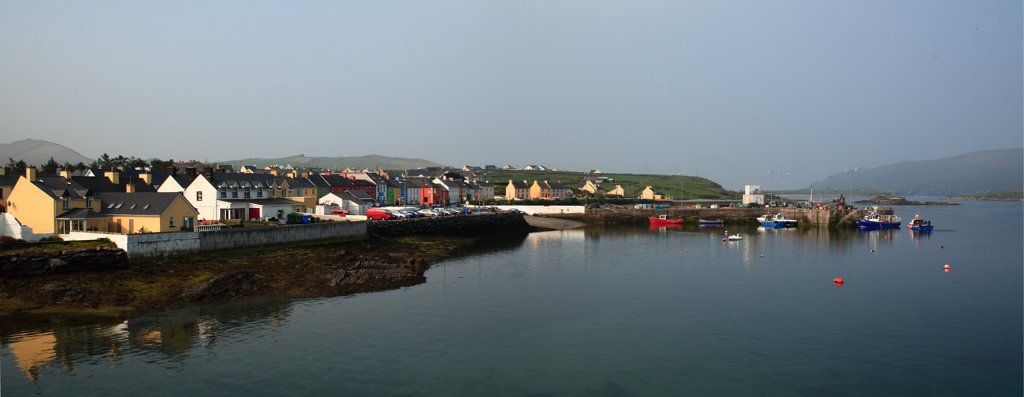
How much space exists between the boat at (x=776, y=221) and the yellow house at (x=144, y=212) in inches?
3536

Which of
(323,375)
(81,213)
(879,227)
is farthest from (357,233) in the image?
(879,227)

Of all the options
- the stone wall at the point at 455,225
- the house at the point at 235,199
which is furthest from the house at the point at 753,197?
the house at the point at 235,199

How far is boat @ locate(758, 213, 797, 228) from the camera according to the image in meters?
112

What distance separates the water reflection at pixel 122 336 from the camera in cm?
2742

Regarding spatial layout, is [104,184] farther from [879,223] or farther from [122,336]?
[879,223]

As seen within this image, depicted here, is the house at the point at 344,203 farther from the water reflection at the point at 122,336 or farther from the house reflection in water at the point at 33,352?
the house reflection in water at the point at 33,352

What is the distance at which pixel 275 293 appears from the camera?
40844 mm

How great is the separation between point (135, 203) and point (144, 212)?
1678mm

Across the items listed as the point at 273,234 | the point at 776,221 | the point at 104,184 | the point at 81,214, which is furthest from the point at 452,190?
the point at 81,214

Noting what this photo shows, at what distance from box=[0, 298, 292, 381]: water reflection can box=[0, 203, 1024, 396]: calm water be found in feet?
0.32

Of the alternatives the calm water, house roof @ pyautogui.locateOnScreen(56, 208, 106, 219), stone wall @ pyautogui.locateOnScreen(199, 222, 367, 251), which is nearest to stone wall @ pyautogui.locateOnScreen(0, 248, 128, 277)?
stone wall @ pyautogui.locateOnScreen(199, 222, 367, 251)

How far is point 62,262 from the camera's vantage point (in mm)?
38281

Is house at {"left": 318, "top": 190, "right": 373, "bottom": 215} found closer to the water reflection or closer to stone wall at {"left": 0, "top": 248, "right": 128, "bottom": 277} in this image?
stone wall at {"left": 0, "top": 248, "right": 128, "bottom": 277}

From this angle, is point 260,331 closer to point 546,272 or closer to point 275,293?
point 275,293
